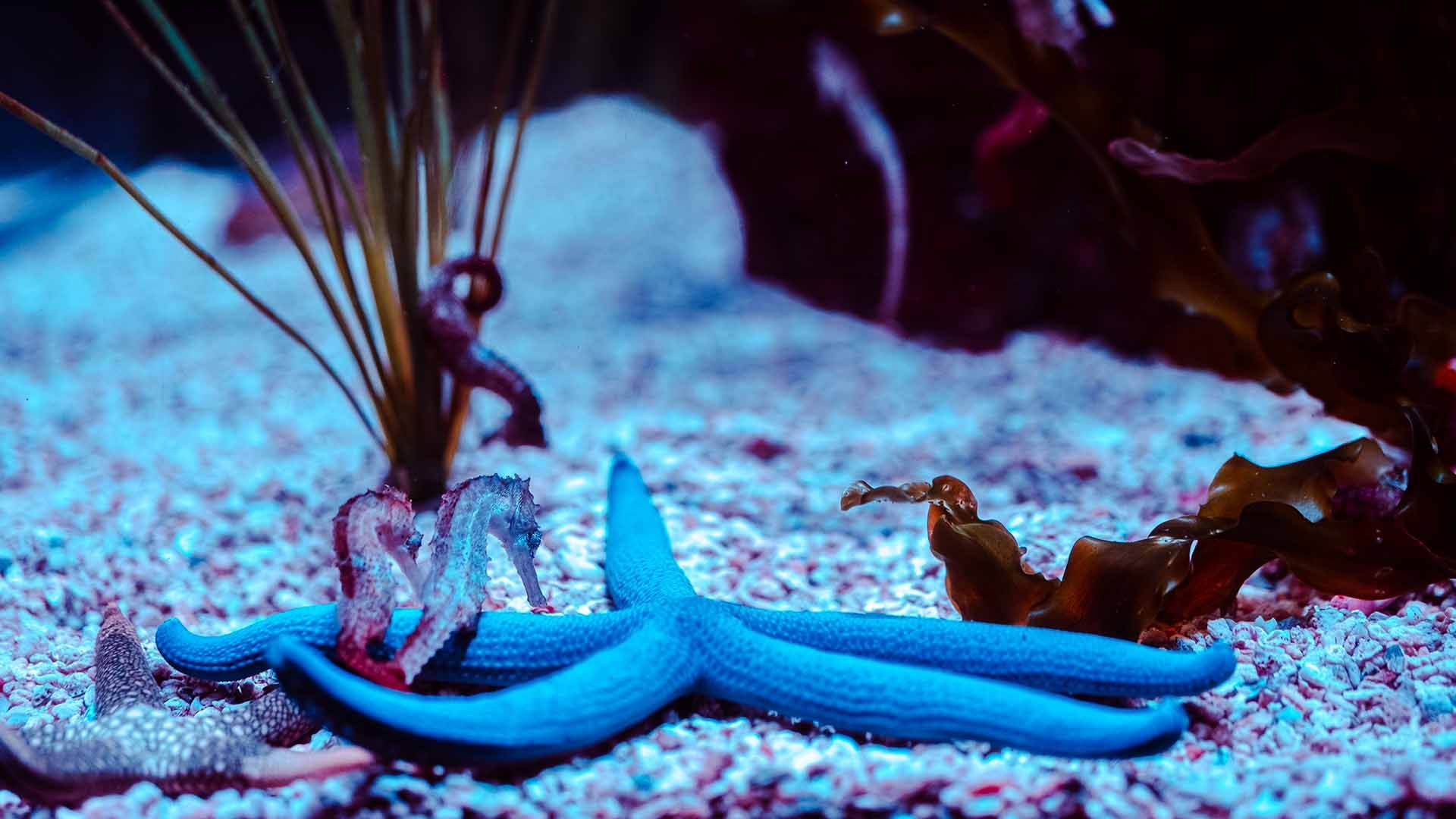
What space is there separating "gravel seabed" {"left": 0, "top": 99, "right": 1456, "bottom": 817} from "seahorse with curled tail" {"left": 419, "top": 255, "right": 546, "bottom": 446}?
1.38 ft

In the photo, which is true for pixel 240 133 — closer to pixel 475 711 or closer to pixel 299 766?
pixel 299 766

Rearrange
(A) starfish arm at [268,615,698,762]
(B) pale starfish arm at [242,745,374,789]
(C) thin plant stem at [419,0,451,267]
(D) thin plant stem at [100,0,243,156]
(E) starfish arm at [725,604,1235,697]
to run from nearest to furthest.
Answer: (A) starfish arm at [268,615,698,762] → (B) pale starfish arm at [242,745,374,789] → (E) starfish arm at [725,604,1235,697] → (D) thin plant stem at [100,0,243,156] → (C) thin plant stem at [419,0,451,267]

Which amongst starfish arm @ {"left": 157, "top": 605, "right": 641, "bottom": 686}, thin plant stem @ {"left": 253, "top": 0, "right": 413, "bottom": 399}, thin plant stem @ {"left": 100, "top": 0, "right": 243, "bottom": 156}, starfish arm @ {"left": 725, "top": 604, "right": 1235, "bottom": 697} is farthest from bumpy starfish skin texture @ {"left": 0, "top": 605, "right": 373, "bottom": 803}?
thin plant stem @ {"left": 100, "top": 0, "right": 243, "bottom": 156}

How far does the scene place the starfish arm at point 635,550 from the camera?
2.07 m

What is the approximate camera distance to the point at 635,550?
231 cm

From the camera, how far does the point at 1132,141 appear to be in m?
2.67

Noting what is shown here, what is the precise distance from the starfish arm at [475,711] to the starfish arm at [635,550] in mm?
326

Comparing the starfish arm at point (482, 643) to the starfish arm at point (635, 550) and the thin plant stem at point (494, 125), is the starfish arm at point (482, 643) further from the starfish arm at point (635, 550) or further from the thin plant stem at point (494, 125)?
the thin plant stem at point (494, 125)

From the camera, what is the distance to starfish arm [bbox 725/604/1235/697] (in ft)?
5.81

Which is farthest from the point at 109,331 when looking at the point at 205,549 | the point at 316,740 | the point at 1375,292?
the point at 1375,292

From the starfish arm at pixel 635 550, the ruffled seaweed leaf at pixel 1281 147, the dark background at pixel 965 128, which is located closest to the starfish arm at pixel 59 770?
the starfish arm at pixel 635 550

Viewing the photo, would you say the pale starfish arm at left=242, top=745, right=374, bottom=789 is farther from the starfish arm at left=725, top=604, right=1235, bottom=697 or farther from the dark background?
the dark background

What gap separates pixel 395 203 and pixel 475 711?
1946 millimetres

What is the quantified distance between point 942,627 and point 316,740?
1.37 meters
